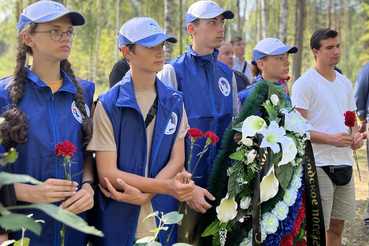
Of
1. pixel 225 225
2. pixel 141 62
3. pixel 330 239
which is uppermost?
pixel 141 62

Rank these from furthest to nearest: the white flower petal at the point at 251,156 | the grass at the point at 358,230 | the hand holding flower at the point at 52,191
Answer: the grass at the point at 358,230 → the white flower petal at the point at 251,156 → the hand holding flower at the point at 52,191

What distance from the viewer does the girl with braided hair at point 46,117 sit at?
7.57ft

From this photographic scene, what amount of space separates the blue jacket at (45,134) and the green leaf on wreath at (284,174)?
1.40 meters

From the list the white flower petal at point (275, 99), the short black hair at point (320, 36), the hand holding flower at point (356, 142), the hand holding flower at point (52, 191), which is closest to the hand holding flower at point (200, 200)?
the white flower petal at point (275, 99)

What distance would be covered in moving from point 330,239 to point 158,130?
2776 millimetres

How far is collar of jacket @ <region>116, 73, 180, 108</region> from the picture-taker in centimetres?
261

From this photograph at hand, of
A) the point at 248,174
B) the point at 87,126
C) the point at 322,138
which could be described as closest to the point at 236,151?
the point at 248,174

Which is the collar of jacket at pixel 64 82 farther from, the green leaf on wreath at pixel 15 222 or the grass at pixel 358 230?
the grass at pixel 358 230

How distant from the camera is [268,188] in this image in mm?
2844

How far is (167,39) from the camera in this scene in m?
2.81

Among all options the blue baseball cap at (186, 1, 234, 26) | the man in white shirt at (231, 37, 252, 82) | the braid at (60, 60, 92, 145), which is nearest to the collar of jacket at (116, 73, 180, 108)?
the braid at (60, 60, 92, 145)

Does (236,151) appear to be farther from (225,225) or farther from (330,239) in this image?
(330,239)

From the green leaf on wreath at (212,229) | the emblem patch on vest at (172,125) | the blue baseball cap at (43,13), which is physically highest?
the blue baseball cap at (43,13)

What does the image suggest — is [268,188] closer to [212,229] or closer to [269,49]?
[212,229]
